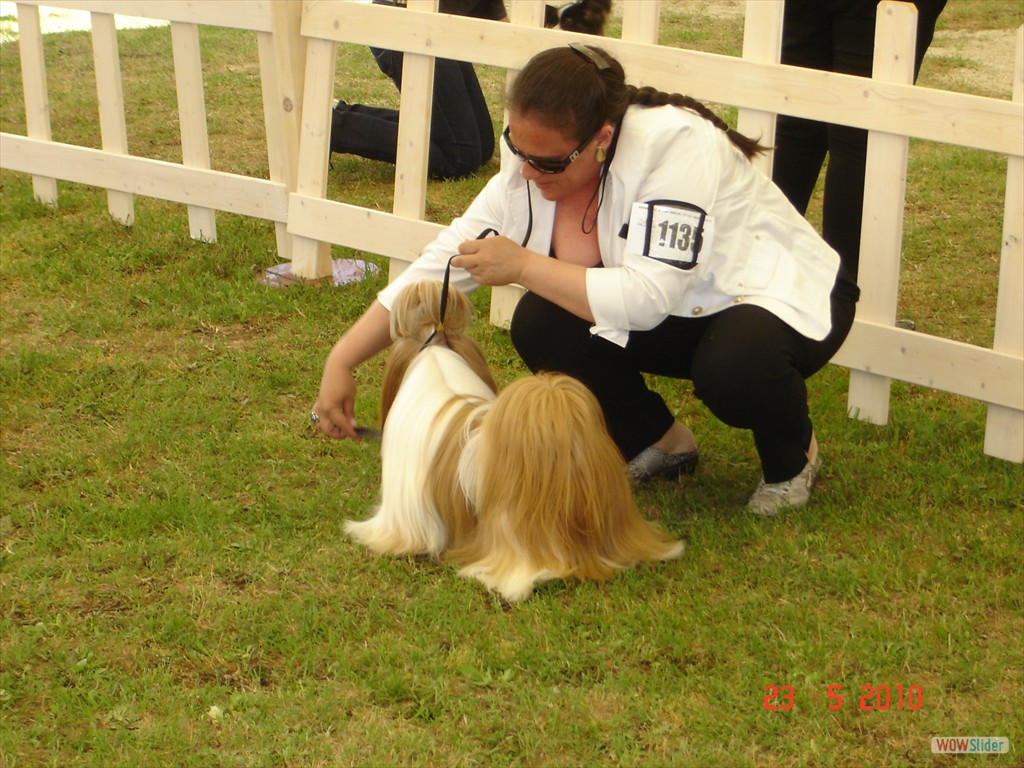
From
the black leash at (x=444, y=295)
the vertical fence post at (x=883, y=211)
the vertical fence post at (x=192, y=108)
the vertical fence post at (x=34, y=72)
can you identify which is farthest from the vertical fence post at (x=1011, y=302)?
the vertical fence post at (x=34, y=72)

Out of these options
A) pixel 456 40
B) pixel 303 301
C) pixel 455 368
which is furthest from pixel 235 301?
pixel 455 368

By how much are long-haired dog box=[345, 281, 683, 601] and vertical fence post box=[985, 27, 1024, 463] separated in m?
1.25

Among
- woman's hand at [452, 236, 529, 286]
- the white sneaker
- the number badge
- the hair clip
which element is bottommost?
the white sneaker

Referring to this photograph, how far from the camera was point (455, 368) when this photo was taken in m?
3.19

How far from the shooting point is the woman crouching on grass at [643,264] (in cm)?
309

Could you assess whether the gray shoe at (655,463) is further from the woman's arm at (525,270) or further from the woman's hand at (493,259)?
the woman's hand at (493,259)

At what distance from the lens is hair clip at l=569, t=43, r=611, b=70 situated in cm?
306

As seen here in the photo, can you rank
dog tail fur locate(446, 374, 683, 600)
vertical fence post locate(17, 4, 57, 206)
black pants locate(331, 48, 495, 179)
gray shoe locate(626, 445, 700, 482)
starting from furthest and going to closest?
black pants locate(331, 48, 495, 179) → vertical fence post locate(17, 4, 57, 206) → gray shoe locate(626, 445, 700, 482) → dog tail fur locate(446, 374, 683, 600)

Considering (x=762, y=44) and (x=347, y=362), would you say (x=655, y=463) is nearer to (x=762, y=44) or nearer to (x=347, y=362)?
(x=347, y=362)

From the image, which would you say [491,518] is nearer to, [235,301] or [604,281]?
[604,281]

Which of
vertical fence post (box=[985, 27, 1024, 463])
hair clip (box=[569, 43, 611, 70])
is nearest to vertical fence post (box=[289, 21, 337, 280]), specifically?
hair clip (box=[569, 43, 611, 70])
